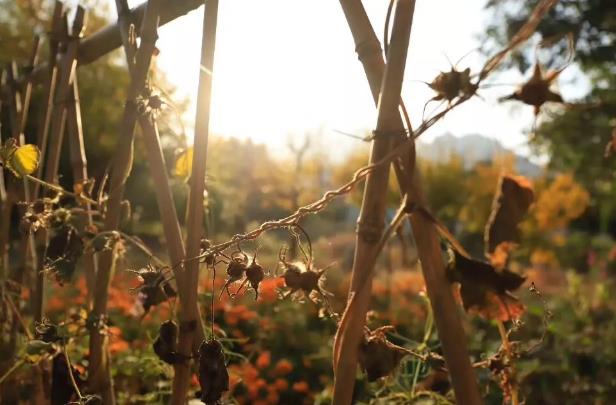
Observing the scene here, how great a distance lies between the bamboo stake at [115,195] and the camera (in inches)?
34.2

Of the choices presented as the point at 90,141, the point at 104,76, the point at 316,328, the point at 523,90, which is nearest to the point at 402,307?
the point at 316,328

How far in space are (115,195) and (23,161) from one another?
0.57 ft

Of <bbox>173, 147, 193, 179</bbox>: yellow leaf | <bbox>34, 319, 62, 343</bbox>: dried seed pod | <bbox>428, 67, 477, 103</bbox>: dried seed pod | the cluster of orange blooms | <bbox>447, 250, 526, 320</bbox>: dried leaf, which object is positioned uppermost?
<bbox>173, 147, 193, 179</bbox>: yellow leaf

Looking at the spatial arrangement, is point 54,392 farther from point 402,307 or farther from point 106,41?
point 402,307

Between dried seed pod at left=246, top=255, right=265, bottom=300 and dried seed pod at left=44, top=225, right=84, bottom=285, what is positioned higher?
dried seed pod at left=44, top=225, right=84, bottom=285

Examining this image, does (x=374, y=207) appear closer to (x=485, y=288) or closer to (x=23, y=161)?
(x=485, y=288)

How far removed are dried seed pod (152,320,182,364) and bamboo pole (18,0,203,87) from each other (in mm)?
448

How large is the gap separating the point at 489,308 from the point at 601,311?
5.26 metres

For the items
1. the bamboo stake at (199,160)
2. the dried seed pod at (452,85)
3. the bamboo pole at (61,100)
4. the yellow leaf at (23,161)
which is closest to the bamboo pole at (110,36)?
the bamboo pole at (61,100)

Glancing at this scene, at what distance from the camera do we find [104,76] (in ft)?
33.4

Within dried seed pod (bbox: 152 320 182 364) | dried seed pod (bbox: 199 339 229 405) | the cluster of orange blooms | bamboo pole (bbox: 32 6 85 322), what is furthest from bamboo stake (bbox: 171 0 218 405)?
the cluster of orange blooms

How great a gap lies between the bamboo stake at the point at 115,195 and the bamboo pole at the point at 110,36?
6 centimetres

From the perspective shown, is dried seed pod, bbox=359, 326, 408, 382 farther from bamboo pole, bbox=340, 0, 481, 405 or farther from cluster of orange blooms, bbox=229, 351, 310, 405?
cluster of orange blooms, bbox=229, 351, 310, 405

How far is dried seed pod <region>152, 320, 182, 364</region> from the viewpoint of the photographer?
79 centimetres
